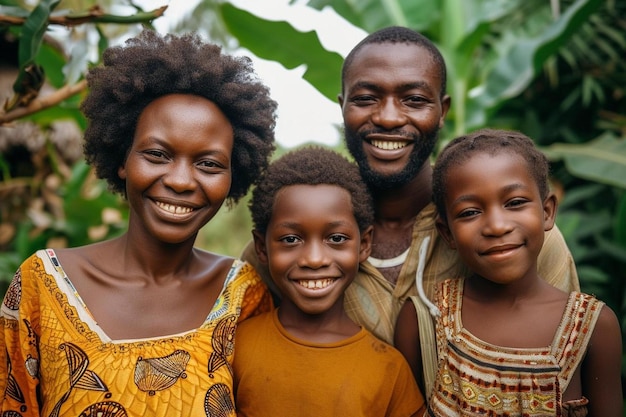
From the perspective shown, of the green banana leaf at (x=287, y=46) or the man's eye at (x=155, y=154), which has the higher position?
the green banana leaf at (x=287, y=46)

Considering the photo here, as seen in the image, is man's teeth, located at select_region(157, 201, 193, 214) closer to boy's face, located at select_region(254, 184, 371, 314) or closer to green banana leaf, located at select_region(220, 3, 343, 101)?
boy's face, located at select_region(254, 184, 371, 314)

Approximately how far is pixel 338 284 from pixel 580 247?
3.18 m

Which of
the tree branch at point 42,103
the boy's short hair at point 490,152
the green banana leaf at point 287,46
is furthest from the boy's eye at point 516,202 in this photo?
the green banana leaf at point 287,46

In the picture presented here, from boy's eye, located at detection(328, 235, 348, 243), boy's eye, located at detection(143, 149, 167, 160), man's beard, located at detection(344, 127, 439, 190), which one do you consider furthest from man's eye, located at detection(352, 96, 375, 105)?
boy's eye, located at detection(143, 149, 167, 160)

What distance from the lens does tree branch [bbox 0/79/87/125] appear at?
109 inches

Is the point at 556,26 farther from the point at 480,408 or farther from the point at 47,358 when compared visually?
the point at 47,358

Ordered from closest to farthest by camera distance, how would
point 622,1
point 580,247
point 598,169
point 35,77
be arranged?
1. point 35,77
2. point 598,169
3. point 580,247
4. point 622,1

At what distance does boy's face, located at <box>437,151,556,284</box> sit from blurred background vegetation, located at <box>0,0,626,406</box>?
2340 millimetres

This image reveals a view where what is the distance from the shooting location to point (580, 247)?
15.8ft

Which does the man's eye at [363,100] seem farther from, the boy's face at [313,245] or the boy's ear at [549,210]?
the boy's ear at [549,210]

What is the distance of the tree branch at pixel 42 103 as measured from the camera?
277 cm

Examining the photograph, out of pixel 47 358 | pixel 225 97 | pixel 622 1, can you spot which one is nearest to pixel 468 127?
pixel 622 1

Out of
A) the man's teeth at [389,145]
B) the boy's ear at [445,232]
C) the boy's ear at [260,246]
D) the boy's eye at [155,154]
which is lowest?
the boy's ear at [260,246]

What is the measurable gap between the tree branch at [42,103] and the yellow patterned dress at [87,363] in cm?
86
